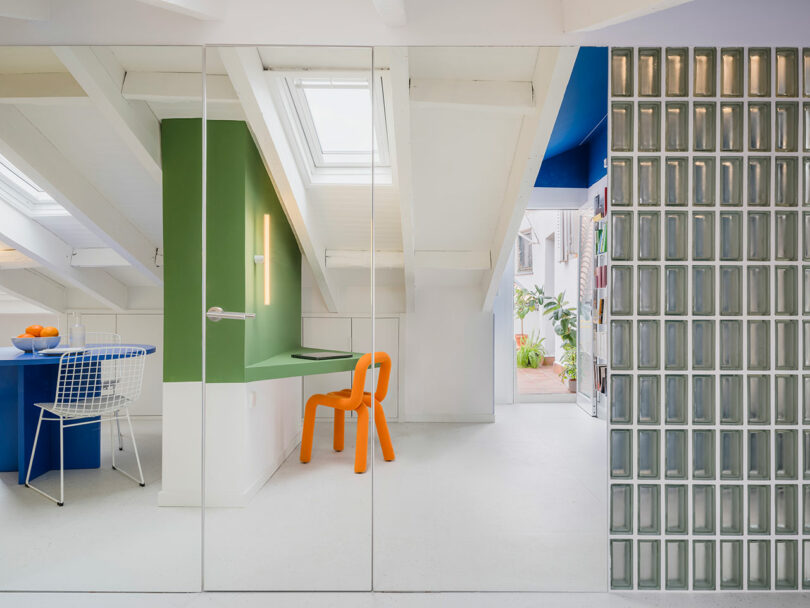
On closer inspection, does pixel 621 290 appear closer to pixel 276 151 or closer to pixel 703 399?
pixel 703 399

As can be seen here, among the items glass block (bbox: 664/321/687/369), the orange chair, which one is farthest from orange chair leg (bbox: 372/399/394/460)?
glass block (bbox: 664/321/687/369)

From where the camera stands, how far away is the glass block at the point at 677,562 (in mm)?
1861

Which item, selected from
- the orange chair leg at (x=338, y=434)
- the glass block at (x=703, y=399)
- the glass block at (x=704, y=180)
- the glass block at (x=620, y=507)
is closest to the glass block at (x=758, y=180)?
Result: the glass block at (x=704, y=180)

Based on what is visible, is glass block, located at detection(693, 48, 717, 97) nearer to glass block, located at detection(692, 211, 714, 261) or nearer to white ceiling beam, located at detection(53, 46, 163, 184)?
glass block, located at detection(692, 211, 714, 261)

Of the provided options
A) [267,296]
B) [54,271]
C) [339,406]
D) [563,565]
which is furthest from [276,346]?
[563,565]

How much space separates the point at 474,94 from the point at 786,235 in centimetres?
144

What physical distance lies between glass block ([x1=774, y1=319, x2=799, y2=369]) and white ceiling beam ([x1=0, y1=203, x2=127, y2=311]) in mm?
2640

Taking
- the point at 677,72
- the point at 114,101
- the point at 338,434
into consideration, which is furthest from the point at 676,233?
the point at 114,101

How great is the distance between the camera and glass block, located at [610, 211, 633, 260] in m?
1.87

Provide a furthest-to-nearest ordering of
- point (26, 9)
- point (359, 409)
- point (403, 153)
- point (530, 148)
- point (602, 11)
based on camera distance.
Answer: point (530, 148) < point (403, 153) < point (359, 409) < point (26, 9) < point (602, 11)

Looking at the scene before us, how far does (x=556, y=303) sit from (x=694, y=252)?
0.59 meters

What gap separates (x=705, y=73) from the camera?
1850mm

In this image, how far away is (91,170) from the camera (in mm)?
1896

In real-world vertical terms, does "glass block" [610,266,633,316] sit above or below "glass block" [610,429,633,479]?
above
